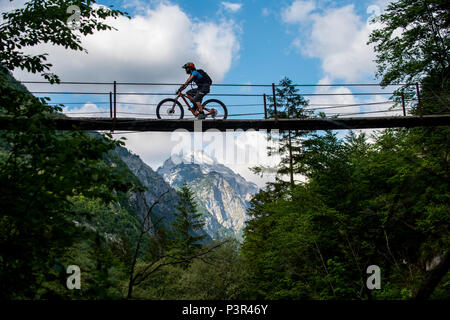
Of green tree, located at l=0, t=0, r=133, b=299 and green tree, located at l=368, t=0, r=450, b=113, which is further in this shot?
green tree, located at l=368, t=0, r=450, b=113

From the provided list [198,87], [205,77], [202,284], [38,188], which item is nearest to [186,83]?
[198,87]

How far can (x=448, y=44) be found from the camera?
16.2 m

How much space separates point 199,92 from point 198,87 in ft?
0.70

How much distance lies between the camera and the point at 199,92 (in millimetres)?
10648

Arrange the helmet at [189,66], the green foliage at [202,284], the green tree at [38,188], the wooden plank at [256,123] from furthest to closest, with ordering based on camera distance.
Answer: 1. the green foliage at [202,284]
2. the helmet at [189,66]
3. the wooden plank at [256,123]
4. the green tree at [38,188]

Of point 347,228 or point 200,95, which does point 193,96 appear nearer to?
point 200,95

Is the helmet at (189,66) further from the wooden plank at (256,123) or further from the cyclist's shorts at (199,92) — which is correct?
the wooden plank at (256,123)

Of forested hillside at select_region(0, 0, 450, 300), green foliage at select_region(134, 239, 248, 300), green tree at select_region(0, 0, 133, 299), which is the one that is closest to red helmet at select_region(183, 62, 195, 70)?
forested hillside at select_region(0, 0, 450, 300)

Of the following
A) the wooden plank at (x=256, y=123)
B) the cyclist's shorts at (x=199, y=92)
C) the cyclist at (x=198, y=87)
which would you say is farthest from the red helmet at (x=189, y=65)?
the wooden plank at (x=256, y=123)

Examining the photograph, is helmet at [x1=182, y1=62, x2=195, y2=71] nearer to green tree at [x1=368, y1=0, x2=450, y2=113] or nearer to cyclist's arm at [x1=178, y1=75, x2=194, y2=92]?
cyclist's arm at [x1=178, y1=75, x2=194, y2=92]

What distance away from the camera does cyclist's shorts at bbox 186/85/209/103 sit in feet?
34.7

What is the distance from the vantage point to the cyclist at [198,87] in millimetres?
10437
